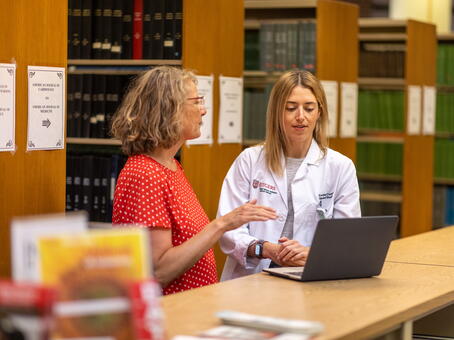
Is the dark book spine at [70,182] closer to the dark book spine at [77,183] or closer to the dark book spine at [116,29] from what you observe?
the dark book spine at [77,183]

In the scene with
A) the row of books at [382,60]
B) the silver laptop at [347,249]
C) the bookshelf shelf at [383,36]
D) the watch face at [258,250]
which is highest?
the bookshelf shelf at [383,36]

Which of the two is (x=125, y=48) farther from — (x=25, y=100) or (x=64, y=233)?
(x=64, y=233)

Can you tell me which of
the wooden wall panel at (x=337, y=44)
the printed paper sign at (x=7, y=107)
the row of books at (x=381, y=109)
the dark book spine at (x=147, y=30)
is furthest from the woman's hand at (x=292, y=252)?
the row of books at (x=381, y=109)

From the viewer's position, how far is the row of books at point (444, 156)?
8258 millimetres

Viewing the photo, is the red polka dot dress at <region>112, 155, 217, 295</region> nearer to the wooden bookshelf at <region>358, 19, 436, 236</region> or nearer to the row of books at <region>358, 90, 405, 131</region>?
the wooden bookshelf at <region>358, 19, 436, 236</region>

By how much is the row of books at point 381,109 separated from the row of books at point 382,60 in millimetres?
185

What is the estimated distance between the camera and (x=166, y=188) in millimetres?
3193

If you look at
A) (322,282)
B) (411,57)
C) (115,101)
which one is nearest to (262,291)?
(322,282)

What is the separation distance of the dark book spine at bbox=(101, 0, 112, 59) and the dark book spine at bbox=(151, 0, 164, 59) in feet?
1.03

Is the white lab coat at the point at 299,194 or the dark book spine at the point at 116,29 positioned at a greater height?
the dark book spine at the point at 116,29

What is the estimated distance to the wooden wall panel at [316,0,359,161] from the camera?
5945 millimetres

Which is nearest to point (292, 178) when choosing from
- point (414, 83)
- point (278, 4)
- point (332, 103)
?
point (332, 103)

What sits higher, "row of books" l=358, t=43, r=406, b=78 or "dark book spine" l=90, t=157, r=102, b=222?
"row of books" l=358, t=43, r=406, b=78

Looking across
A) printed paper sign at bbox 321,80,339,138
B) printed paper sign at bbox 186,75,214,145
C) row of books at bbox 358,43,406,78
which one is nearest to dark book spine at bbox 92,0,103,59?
printed paper sign at bbox 186,75,214,145
